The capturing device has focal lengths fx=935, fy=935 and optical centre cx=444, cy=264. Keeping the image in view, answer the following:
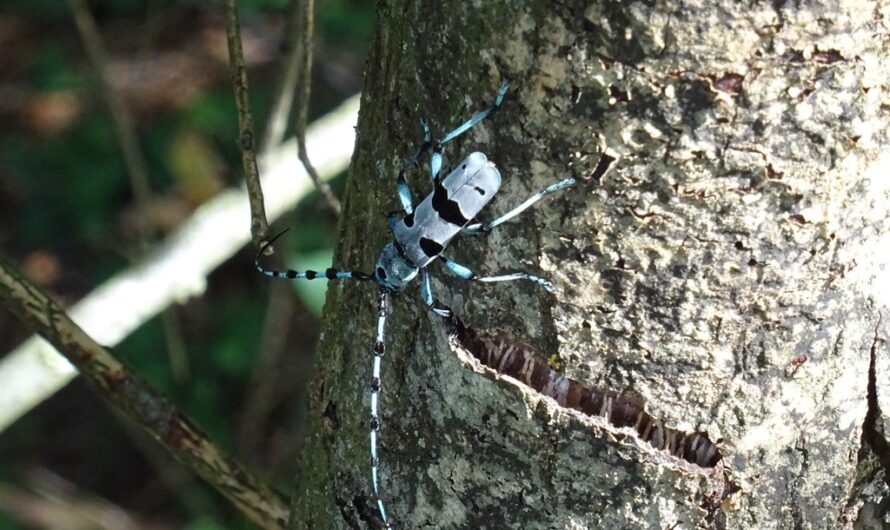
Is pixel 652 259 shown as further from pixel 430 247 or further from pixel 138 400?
pixel 138 400

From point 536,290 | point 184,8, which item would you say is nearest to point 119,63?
point 184,8

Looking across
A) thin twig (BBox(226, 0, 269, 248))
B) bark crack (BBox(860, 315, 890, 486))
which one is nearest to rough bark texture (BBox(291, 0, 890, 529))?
bark crack (BBox(860, 315, 890, 486))

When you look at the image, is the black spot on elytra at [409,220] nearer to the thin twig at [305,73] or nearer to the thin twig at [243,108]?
the thin twig at [243,108]

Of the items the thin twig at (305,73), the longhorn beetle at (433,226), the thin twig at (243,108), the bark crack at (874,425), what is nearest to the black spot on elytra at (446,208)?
the longhorn beetle at (433,226)

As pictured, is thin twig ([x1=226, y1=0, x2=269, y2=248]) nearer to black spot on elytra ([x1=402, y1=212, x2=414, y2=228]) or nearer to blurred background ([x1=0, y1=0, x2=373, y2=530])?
black spot on elytra ([x1=402, y1=212, x2=414, y2=228])

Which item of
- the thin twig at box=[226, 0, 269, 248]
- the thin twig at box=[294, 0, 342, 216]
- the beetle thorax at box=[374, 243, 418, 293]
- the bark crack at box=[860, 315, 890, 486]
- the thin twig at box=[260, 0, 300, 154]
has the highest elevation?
the thin twig at box=[260, 0, 300, 154]

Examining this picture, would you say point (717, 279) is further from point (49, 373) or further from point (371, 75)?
point (49, 373)

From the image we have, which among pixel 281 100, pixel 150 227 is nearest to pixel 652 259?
pixel 281 100
